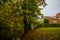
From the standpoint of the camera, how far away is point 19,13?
14.3 metres

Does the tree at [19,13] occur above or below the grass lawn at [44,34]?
above

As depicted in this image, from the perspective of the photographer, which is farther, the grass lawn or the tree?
the grass lawn

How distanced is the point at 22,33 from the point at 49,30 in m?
1.61

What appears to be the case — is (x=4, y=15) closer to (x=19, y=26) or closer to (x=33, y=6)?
(x=19, y=26)

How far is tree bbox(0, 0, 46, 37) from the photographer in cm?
1336

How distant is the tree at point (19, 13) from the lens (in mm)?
13357

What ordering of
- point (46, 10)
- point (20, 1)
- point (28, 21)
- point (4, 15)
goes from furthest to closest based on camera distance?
point (46, 10), point (28, 21), point (20, 1), point (4, 15)

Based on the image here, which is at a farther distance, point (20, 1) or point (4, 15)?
point (20, 1)

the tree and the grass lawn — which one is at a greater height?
the tree

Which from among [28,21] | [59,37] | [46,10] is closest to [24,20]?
[28,21]

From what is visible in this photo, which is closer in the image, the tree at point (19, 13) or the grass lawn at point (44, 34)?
the tree at point (19, 13)

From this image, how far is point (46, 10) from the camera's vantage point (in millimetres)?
24484

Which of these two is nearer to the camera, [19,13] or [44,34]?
[19,13]

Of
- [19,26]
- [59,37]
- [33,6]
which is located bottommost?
[59,37]
